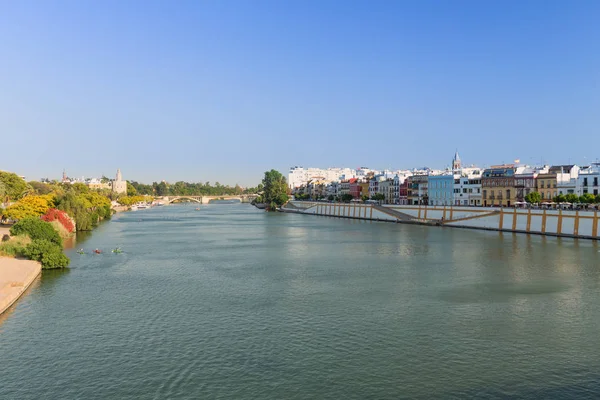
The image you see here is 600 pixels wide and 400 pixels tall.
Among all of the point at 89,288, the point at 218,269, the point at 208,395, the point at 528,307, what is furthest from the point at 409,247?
the point at 208,395

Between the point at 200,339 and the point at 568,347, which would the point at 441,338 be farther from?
the point at 200,339

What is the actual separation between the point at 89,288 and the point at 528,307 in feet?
63.9

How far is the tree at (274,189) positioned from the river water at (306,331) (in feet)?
283

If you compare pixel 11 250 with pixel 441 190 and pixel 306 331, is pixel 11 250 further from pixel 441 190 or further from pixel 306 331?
pixel 441 190

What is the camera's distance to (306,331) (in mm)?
18156

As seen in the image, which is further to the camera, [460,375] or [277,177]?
[277,177]

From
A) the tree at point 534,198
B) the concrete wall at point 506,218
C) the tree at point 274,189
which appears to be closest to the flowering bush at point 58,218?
the concrete wall at point 506,218

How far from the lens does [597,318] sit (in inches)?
771

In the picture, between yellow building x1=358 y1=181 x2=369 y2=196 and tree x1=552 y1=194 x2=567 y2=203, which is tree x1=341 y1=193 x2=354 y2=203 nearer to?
yellow building x1=358 y1=181 x2=369 y2=196

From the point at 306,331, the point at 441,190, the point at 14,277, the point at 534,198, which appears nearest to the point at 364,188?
the point at 441,190

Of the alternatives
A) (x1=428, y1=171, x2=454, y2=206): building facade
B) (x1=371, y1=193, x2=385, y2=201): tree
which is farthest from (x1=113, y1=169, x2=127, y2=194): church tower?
(x1=428, y1=171, x2=454, y2=206): building facade

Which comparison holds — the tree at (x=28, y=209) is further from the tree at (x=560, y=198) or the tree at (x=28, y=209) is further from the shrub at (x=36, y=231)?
the tree at (x=560, y=198)

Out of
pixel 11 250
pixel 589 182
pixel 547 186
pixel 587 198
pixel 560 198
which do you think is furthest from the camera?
pixel 547 186

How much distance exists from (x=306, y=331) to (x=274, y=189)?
10380cm
